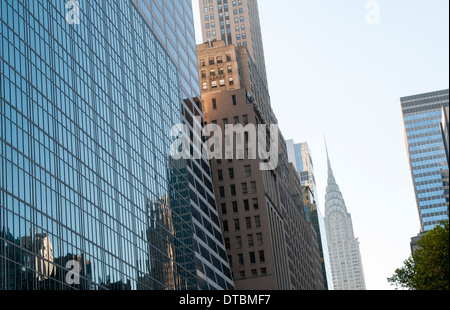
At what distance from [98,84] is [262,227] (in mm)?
63124

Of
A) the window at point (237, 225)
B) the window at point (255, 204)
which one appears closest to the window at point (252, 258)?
the window at point (237, 225)

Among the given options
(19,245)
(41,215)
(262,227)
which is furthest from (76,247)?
(262,227)

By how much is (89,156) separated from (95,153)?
236 centimetres

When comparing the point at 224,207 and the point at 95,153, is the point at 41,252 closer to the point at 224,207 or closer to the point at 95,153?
the point at 95,153

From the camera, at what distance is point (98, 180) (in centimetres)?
8788

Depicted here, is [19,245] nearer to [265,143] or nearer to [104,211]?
[104,211]

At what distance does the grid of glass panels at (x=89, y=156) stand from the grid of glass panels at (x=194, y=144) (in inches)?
132

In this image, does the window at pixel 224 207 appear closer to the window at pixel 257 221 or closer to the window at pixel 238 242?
the window at pixel 238 242

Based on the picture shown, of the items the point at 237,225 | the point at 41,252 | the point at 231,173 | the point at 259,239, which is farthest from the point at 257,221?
the point at 41,252

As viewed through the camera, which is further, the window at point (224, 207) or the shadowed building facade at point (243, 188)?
the window at point (224, 207)

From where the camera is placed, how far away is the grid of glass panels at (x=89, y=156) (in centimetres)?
6750

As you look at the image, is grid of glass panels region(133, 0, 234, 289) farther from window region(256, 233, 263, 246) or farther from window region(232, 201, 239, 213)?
window region(256, 233, 263, 246)

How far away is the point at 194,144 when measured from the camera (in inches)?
5241

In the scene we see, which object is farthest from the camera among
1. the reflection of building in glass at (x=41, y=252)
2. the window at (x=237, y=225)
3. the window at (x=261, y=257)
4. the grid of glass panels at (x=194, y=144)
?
the window at (x=237, y=225)
